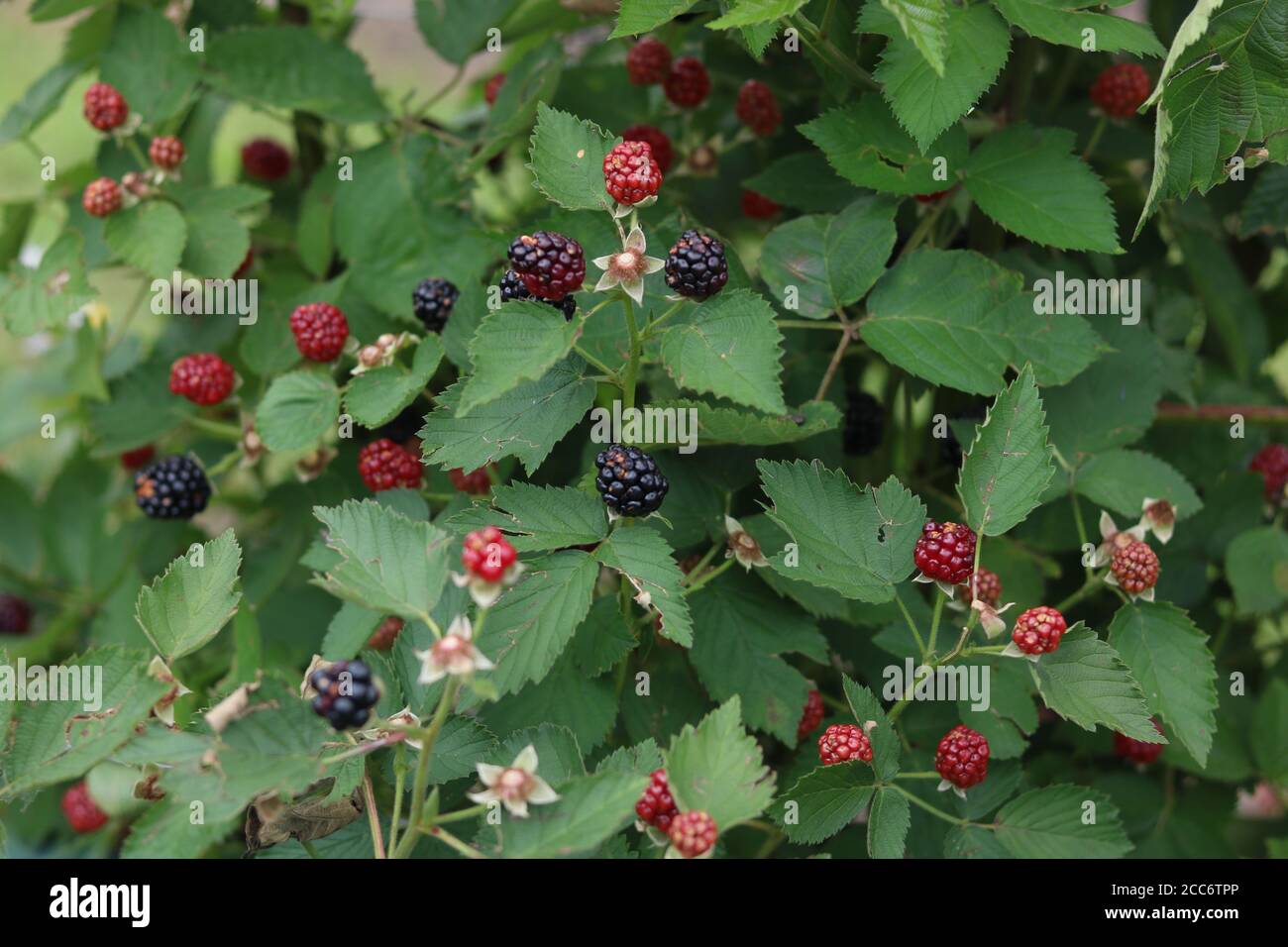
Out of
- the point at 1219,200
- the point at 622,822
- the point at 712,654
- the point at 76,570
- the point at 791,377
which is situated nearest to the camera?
the point at 622,822

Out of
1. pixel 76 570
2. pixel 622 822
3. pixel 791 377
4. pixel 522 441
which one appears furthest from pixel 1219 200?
pixel 76 570

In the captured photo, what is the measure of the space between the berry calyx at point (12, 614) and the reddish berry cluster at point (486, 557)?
1.31m

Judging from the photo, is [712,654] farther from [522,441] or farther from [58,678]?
[58,678]

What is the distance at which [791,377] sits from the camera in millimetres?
1245

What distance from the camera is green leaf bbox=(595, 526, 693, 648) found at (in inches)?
35.1

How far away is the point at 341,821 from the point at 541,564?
0.26 m

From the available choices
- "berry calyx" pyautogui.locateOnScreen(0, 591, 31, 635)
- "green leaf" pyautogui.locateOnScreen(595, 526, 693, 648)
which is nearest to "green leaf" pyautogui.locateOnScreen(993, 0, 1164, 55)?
"green leaf" pyautogui.locateOnScreen(595, 526, 693, 648)

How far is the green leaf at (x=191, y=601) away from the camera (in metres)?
0.95

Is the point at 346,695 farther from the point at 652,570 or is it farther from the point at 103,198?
the point at 103,198

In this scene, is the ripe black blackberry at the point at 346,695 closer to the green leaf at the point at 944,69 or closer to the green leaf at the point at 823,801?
the green leaf at the point at 823,801

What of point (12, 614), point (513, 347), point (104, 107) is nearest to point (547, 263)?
point (513, 347)

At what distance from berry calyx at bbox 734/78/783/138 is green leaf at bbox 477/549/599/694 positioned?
649 mm

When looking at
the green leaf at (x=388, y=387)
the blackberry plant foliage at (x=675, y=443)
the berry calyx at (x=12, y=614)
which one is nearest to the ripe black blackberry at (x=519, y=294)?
the blackberry plant foliage at (x=675, y=443)
